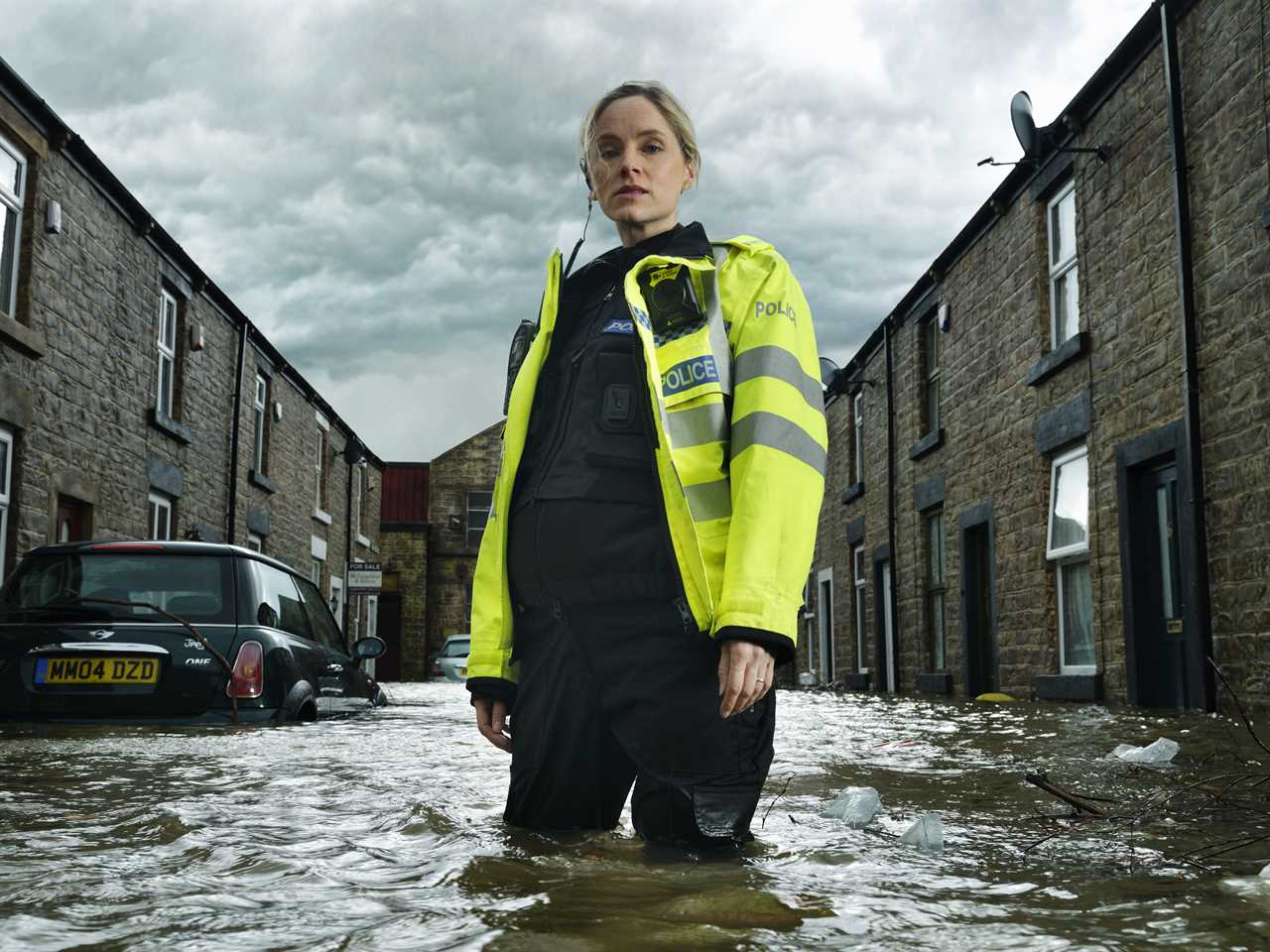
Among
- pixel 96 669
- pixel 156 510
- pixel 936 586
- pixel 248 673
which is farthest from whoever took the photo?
pixel 936 586

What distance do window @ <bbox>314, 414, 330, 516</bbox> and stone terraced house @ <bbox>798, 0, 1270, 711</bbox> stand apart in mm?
11234

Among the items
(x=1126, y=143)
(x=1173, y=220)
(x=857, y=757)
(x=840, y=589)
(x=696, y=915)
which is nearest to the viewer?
(x=696, y=915)

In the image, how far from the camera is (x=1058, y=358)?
10891mm

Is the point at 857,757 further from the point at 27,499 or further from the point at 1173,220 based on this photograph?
the point at 27,499

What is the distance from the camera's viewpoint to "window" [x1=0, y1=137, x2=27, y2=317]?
33.7 feet

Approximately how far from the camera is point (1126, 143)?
9805mm

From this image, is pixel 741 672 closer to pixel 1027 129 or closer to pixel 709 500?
pixel 709 500

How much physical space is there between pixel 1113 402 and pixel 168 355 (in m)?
10.6

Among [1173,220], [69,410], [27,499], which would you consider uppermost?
[1173,220]

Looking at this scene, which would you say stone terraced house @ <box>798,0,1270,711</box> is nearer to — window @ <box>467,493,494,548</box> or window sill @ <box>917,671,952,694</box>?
window sill @ <box>917,671,952,694</box>

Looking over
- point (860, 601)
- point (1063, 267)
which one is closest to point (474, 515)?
point (860, 601)

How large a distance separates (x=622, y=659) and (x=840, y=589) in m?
18.4

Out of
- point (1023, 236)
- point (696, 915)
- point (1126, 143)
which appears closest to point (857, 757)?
point (696, 915)

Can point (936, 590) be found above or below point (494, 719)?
above
